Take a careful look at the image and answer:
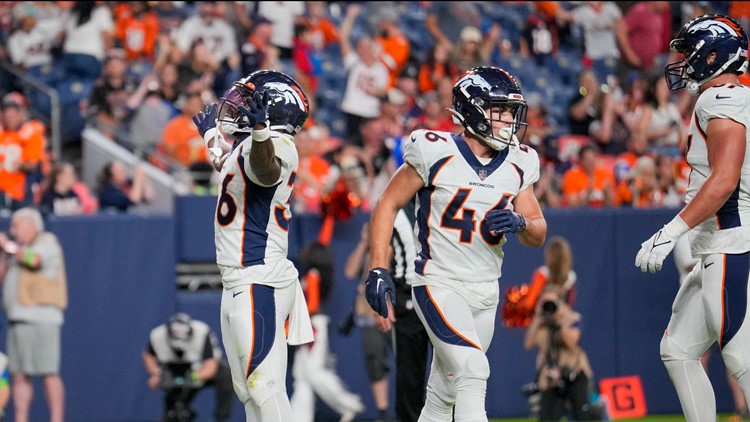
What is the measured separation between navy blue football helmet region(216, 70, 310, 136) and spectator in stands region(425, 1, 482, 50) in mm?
8299

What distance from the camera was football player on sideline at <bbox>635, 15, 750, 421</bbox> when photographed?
19.0 feet

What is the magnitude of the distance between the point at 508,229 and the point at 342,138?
291 inches

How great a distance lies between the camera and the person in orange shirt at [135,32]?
12820 millimetres

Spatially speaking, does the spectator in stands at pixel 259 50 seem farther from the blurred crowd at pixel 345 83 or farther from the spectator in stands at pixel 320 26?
the spectator in stands at pixel 320 26

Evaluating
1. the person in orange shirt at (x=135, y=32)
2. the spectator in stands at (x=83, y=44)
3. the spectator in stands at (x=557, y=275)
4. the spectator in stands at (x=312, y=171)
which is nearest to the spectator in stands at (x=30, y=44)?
the spectator in stands at (x=83, y=44)

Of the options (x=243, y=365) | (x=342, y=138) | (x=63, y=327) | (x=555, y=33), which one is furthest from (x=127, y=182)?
(x=555, y=33)

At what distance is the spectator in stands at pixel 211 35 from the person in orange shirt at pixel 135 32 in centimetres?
31

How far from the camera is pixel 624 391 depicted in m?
9.22

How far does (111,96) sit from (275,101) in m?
6.12

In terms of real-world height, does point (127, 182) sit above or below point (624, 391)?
above

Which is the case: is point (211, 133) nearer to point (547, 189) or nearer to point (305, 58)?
point (547, 189)

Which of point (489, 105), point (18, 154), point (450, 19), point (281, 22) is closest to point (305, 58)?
point (281, 22)

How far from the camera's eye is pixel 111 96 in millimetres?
11773

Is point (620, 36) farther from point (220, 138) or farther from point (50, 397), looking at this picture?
point (220, 138)
